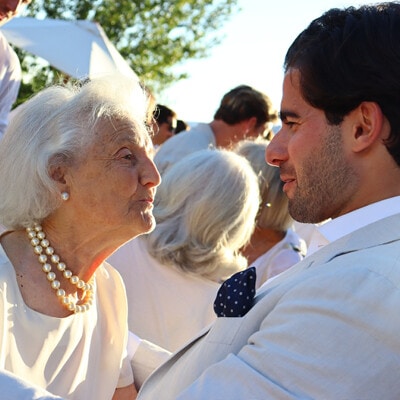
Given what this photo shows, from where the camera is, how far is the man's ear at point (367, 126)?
251 cm

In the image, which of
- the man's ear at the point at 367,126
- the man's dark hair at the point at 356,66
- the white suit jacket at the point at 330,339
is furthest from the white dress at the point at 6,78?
the white suit jacket at the point at 330,339

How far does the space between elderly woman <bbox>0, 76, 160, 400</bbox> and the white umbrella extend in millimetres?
5325

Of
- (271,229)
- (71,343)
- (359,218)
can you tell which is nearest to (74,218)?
(71,343)

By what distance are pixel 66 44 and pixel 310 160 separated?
749 cm

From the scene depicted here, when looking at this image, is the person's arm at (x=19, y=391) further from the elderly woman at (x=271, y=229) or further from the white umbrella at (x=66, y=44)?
the white umbrella at (x=66, y=44)

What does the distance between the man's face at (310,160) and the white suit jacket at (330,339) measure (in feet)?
0.73

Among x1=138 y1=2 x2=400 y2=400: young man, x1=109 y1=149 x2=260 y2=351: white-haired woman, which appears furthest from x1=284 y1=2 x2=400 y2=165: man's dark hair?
x1=109 y1=149 x2=260 y2=351: white-haired woman

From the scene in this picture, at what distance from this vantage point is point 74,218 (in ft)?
11.4

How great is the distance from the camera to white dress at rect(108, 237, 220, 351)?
14.9 ft

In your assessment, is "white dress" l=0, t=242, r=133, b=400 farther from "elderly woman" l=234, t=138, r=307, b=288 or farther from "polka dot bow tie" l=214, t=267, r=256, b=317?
"elderly woman" l=234, t=138, r=307, b=288

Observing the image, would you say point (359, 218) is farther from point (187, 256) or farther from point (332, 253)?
point (187, 256)

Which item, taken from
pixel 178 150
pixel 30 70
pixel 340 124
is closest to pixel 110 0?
pixel 30 70

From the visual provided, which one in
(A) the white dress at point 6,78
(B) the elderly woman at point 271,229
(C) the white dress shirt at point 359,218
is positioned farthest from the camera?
(A) the white dress at point 6,78

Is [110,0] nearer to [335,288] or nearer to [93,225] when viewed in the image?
[93,225]
